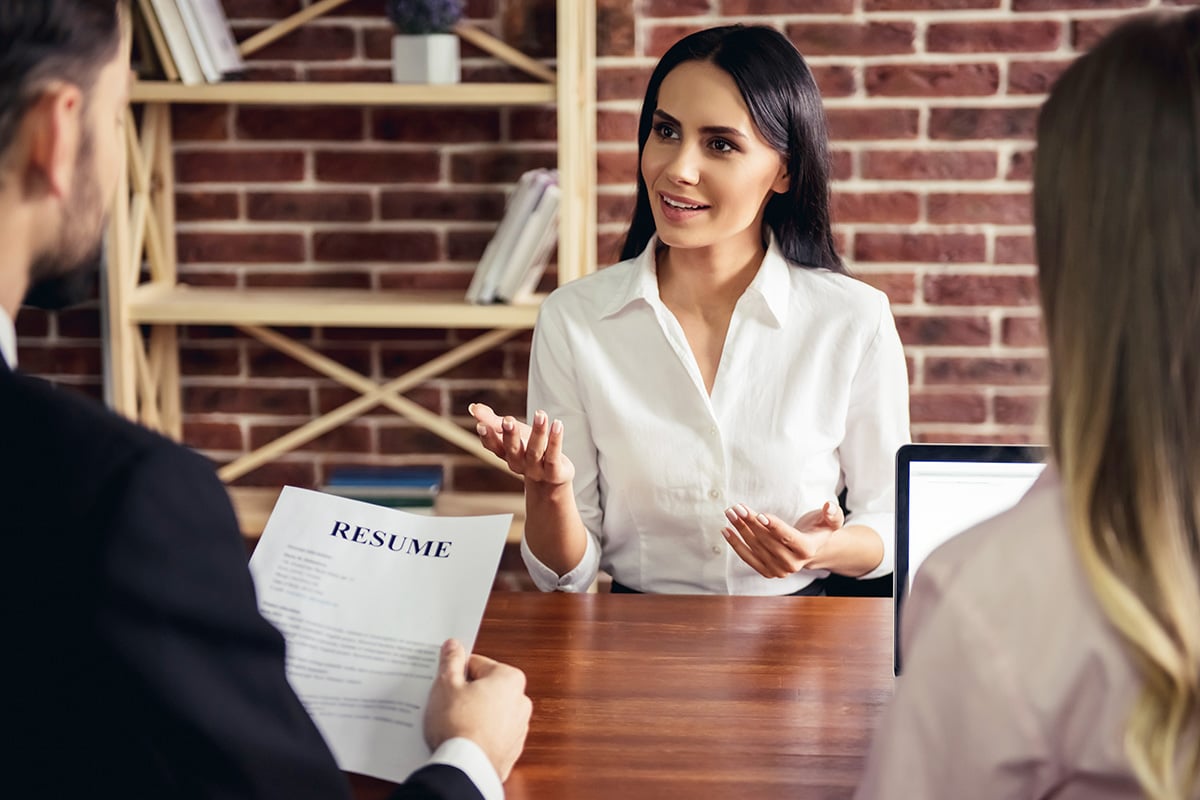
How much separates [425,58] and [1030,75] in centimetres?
119

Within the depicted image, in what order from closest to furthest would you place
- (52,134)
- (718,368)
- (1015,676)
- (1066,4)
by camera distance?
(1015,676), (52,134), (718,368), (1066,4)

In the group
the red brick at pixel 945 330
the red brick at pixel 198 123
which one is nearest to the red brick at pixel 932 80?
the red brick at pixel 945 330

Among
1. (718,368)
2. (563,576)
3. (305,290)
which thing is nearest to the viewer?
(563,576)

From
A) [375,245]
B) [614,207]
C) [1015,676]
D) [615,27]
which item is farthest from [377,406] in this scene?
[1015,676]

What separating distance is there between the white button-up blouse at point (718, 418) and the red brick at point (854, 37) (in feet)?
2.78

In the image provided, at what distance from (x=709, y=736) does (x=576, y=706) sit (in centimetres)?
13

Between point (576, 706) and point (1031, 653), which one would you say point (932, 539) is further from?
point (1031, 653)

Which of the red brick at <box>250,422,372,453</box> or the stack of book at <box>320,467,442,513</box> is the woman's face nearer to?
the stack of book at <box>320,467,442,513</box>

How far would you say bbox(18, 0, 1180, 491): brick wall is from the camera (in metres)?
2.47

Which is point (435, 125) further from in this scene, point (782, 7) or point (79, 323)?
point (79, 323)

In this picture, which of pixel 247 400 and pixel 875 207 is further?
pixel 247 400

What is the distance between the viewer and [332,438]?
2.69 metres

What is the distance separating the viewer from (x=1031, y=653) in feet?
2.18

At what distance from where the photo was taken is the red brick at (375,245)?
2.62 metres
